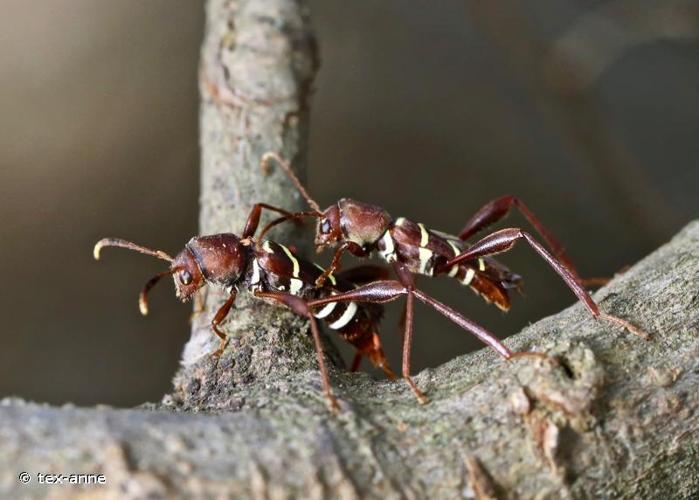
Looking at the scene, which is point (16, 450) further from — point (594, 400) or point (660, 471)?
point (660, 471)

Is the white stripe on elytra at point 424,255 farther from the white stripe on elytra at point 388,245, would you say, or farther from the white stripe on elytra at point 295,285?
the white stripe on elytra at point 295,285

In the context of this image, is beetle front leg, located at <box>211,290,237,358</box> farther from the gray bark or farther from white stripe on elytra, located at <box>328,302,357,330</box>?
white stripe on elytra, located at <box>328,302,357,330</box>

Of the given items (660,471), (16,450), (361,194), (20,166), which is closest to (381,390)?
(660,471)

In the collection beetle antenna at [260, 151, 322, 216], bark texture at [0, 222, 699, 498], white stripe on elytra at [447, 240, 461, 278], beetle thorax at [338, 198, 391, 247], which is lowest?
bark texture at [0, 222, 699, 498]

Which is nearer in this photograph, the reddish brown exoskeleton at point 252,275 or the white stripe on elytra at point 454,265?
the reddish brown exoskeleton at point 252,275

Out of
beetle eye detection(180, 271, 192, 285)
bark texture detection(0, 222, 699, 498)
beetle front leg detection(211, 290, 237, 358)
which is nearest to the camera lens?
bark texture detection(0, 222, 699, 498)

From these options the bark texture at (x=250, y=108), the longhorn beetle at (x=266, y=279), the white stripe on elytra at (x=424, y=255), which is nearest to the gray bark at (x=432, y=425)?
the longhorn beetle at (x=266, y=279)

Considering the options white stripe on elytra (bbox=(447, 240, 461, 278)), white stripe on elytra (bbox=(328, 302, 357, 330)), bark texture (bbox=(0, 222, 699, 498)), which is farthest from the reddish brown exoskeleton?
bark texture (bbox=(0, 222, 699, 498))
